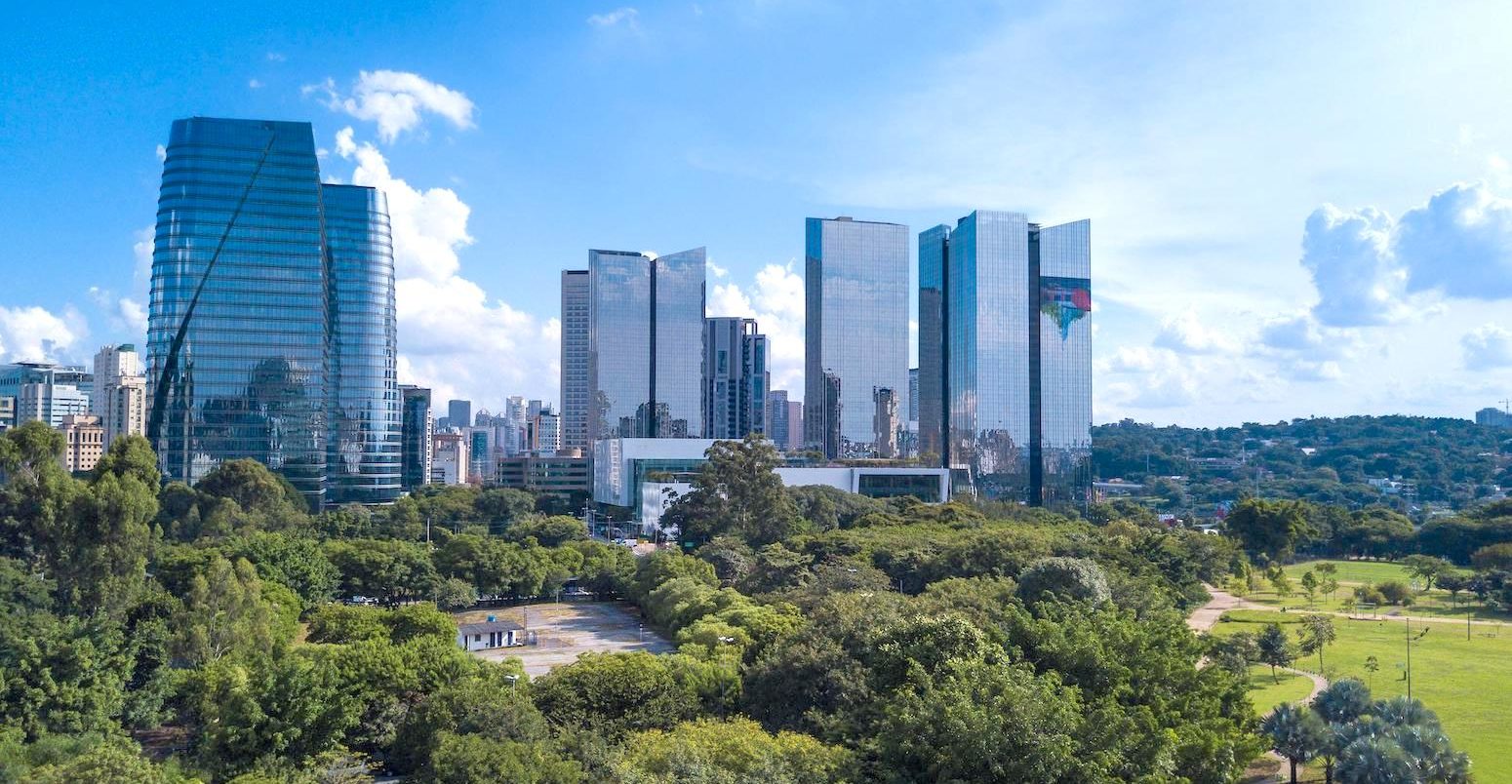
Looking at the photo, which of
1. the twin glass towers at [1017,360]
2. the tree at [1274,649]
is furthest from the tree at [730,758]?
the twin glass towers at [1017,360]

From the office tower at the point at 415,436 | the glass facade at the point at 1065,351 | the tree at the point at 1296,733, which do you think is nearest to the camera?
the tree at the point at 1296,733

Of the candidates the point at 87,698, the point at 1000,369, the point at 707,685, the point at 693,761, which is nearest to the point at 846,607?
the point at 707,685

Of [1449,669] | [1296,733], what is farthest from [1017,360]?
[1296,733]

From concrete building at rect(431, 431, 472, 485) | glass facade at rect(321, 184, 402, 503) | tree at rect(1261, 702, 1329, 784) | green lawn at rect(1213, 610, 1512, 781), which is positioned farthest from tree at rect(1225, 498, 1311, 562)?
concrete building at rect(431, 431, 472, 485)

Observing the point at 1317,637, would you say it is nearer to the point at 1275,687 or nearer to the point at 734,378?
the point at 1275,687

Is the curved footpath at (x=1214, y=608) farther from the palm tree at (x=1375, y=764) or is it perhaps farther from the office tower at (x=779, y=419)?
the office tower at (x=779, y=419)

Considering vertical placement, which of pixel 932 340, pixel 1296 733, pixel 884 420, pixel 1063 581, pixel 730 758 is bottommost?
pixel 1296 733
